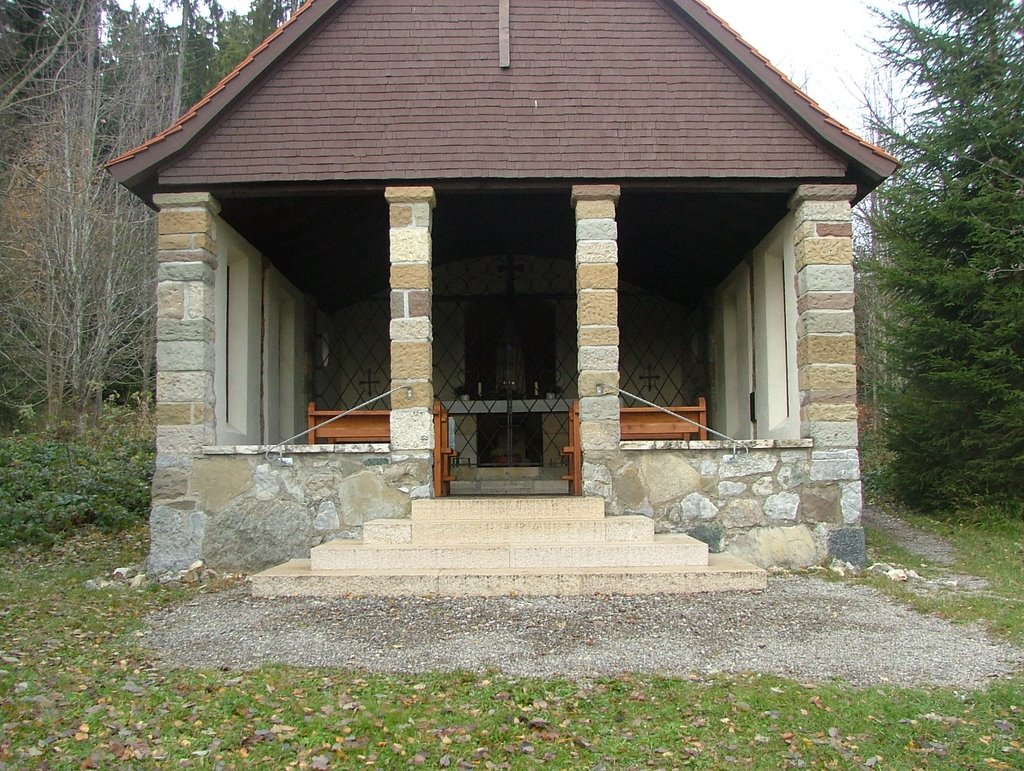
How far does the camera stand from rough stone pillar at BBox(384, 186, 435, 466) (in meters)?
7.80

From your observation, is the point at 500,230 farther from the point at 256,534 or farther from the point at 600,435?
the point at 256,534

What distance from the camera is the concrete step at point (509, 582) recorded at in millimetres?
6543

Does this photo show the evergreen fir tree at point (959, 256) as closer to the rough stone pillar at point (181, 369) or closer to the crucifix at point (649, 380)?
the crucifix at point (649, 380)

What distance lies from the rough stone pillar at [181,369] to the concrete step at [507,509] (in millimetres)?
1878

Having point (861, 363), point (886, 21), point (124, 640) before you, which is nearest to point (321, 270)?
point (124, 640)

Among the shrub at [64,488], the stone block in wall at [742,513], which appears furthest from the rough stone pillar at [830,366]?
the shrub at [64,488]

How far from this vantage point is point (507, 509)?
771 cm

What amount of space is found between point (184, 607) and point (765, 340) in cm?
592

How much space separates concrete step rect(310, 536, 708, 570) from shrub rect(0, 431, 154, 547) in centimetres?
432

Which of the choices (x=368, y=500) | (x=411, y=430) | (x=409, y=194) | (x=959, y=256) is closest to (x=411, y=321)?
(x=411, y=430)

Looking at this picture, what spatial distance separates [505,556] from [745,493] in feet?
7.18

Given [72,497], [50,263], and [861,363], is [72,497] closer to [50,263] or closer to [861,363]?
[50,263]

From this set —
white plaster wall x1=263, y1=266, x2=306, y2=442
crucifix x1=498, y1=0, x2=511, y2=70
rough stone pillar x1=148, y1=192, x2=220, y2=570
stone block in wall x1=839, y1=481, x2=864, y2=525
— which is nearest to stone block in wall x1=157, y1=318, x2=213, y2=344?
rough stone pillar x1=148, y1=192, x2=220, y2=570

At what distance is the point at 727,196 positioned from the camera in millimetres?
8578
